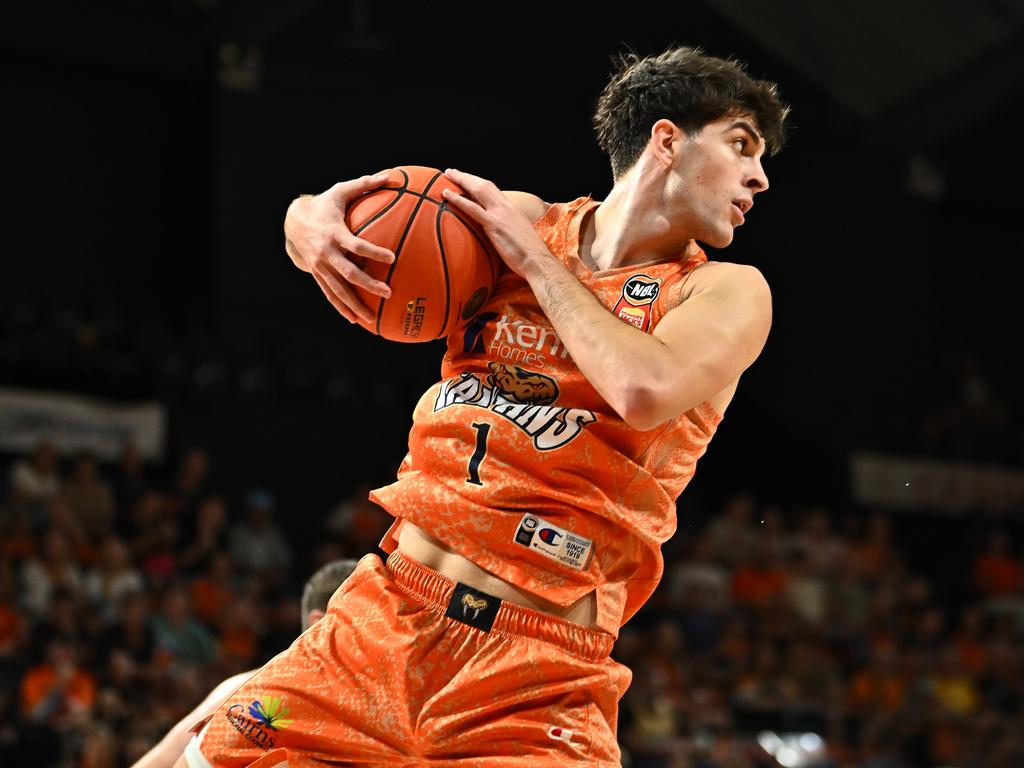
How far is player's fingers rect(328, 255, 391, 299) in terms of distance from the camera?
294 cm

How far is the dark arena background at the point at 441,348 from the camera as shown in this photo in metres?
11.0

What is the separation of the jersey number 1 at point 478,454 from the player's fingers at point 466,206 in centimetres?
44

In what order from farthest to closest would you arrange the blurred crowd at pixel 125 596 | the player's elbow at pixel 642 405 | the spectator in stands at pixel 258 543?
the spectator in stands at pixel 258 543 → the blurred crowd at pixel 125 596 → the player's elbow at pixel 642 405

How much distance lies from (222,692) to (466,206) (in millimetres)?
1814

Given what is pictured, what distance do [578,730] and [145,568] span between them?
27.1ft

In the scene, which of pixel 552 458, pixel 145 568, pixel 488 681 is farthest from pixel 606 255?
pixel 145 568

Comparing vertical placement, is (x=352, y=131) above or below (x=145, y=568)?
above

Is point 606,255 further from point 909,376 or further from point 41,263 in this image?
point 909,376

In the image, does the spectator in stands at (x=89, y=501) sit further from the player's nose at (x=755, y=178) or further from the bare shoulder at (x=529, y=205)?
the player's nose at (x=755, y=178)

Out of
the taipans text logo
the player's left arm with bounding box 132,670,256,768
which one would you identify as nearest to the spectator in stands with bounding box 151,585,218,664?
the player's left arm with bounding box 132,670,256,768

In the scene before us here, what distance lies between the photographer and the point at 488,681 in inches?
112

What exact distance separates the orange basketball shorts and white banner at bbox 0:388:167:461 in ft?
33.2

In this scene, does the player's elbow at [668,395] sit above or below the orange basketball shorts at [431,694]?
above

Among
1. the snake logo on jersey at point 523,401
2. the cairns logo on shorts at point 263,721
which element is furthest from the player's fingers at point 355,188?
the cairns logo on shorts at point 263,721
